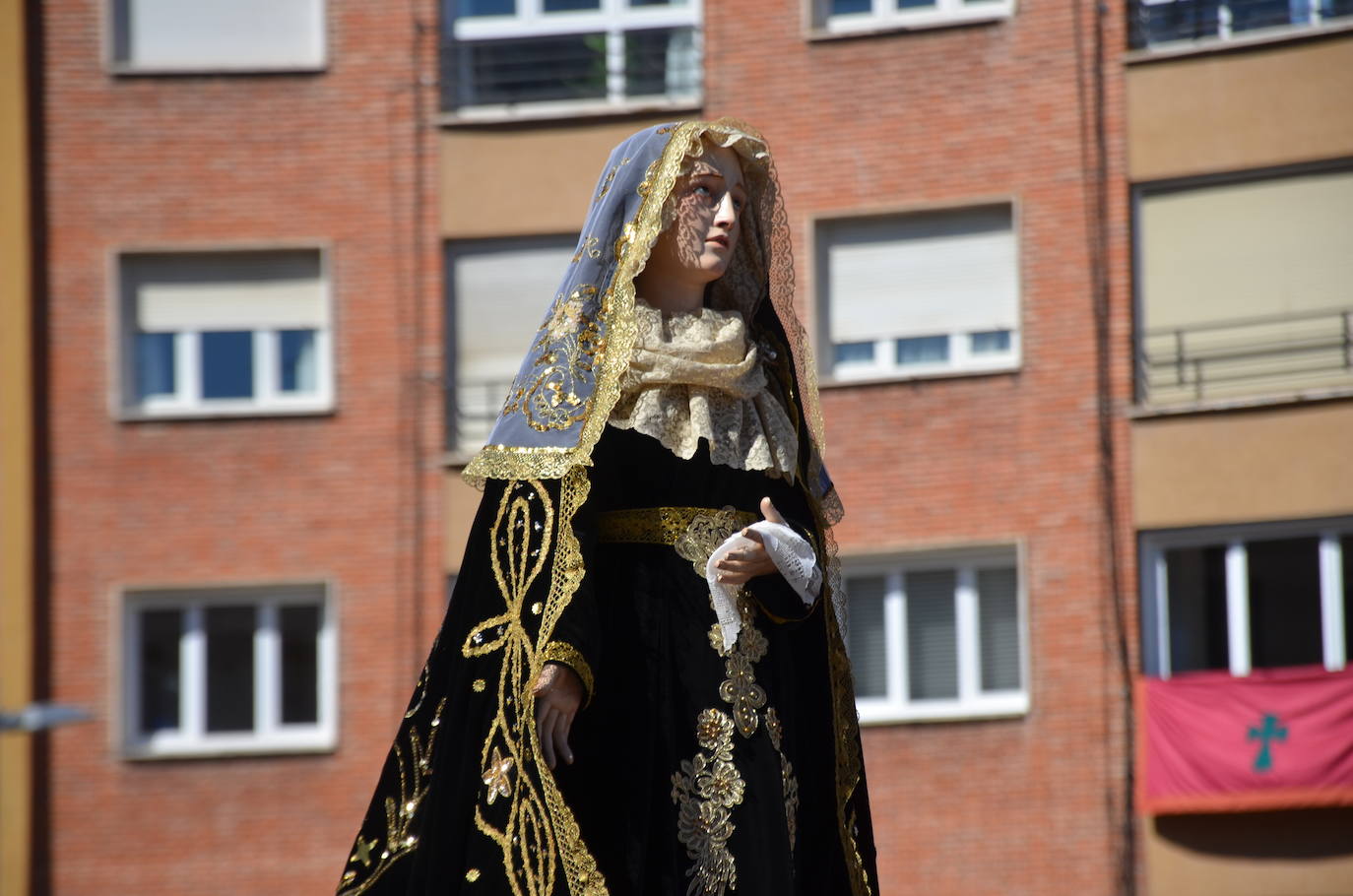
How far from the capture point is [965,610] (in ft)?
63.7

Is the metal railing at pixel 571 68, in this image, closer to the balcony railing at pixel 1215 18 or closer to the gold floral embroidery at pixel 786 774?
the balcony railing at pixel 1215 18

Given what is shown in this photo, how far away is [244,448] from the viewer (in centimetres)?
2022

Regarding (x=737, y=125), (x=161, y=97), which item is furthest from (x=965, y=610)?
(x=737, y=125)

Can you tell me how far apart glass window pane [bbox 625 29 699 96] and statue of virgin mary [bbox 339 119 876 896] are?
1371cm

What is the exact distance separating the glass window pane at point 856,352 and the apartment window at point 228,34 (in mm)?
5071

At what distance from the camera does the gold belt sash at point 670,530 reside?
616 centimetres

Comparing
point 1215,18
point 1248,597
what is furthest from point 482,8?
point 1248,597

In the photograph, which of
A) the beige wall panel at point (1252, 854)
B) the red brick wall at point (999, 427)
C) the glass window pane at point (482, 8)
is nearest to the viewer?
the beige wall panel at point (1252, 854)

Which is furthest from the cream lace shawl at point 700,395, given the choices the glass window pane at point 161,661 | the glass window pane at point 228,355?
the glass window pane at point 161,661

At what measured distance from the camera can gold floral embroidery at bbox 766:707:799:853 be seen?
610 centimetres

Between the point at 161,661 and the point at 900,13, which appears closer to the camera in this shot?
the point at 900,13

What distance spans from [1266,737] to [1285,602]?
46.0 inches

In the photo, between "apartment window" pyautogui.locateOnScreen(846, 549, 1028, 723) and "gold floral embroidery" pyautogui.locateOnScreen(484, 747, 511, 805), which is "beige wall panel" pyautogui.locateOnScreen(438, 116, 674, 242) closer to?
"apartment window" pyautogui.locateOnScreen(846, 549, 1028, 723)

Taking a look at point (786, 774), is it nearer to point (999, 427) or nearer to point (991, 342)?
point (999, 427)
